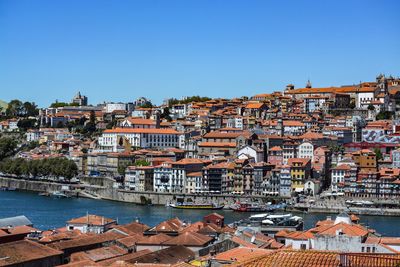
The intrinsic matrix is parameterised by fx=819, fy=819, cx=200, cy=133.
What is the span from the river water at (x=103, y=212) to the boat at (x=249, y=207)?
56cm

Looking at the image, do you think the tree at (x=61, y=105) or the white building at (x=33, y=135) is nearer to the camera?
the white building at (x=33, y=135)

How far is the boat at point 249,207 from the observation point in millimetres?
39000

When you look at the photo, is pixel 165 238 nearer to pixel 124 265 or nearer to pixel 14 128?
pixel 124 265

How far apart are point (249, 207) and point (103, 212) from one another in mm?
7204

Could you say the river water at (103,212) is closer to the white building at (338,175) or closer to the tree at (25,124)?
the white building at (338,175)

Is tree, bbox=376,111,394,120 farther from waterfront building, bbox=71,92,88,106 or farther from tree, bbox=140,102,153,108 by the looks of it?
waterfront building, bbox=71,92,88,106

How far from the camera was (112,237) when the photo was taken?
64.1 ft

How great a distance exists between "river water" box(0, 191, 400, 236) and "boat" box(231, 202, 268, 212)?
22.1 inches

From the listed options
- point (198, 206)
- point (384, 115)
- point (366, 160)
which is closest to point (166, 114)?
point (384, 115)

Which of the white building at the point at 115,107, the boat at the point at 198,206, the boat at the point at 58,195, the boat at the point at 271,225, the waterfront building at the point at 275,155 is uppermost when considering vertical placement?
the white building at the point at 115,107

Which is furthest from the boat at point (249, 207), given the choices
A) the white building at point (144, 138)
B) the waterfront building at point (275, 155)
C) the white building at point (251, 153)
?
the white building at point (144, 138)

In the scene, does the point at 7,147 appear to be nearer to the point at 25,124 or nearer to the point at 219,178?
the point at 25,124

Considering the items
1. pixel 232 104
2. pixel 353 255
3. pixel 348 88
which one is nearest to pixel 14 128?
pixel 232 104

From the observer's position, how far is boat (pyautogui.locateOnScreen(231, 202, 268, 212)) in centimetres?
3900
